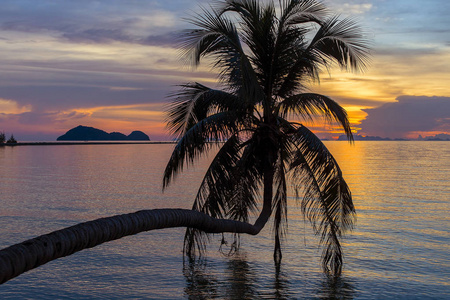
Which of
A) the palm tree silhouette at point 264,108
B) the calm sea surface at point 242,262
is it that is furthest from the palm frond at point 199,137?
the calm sea surface at point 242,262

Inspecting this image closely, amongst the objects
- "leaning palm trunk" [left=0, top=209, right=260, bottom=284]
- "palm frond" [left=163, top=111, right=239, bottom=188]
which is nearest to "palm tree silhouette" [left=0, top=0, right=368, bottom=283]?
"palm frond" [left=163, top=111, right=239, bottom=188]

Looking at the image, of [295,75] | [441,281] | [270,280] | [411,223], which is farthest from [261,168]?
[411,223]

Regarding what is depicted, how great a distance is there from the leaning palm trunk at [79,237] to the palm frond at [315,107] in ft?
16.3

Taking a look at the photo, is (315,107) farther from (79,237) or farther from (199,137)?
(79,237)

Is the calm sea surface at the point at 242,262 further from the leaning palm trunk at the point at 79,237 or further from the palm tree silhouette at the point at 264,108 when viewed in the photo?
the leaning palm trunk at the point at 79,237

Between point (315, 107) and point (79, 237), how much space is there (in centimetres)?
812

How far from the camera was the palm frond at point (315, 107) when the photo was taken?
11836 mm

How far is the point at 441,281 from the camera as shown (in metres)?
14.6

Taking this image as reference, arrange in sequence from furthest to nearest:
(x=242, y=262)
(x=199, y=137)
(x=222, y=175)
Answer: (x=242, y=262), (x=222, y=175), (x=199, y=137)

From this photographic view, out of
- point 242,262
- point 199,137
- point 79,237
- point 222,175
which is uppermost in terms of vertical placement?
point 199,137

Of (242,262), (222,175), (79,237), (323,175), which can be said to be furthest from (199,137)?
(242,262)

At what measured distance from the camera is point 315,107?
12.4m

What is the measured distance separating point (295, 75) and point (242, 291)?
21.7 feet

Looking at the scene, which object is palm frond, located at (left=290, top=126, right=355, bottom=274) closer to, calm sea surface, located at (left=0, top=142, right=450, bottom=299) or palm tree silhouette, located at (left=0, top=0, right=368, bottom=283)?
palm tree silhouette, located at (left=0, top=0, right=368, bottom=283)
